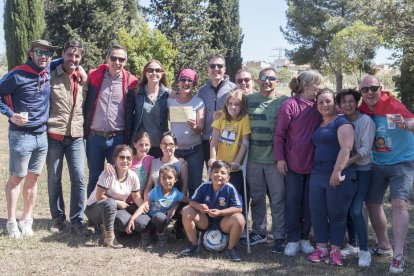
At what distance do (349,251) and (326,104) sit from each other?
1662mm

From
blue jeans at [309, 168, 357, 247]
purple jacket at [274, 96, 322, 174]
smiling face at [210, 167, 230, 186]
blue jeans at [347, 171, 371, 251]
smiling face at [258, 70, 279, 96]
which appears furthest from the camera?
smiling face at [258, 70, 279, 96]

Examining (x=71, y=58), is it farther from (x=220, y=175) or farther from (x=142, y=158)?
(x=220, y=175)

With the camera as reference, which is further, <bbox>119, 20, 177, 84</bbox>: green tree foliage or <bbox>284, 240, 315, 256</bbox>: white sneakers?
<bbox>119, 20, 177, 84</bbox>: green tree foliage

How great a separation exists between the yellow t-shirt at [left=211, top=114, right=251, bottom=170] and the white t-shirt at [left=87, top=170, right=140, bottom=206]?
1037mm

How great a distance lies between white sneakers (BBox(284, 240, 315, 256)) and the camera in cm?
496

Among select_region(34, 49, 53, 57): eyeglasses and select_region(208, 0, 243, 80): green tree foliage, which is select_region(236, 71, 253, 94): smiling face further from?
select_region(208, 0, 243, 80): green tree foliage

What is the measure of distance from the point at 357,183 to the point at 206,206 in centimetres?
158

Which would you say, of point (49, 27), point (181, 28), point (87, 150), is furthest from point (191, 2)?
point (87, 150)

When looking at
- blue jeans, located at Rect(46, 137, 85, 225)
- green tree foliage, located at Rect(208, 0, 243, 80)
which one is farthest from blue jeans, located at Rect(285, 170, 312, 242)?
green tree foliage, located at Rect(208, 0, 243, 80)

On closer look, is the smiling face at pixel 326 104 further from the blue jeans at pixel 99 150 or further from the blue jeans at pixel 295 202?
the blue jeans at pixel 99 150

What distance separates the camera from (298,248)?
507 cm

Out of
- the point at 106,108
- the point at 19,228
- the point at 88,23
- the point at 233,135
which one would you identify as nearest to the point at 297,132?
the point at 233,135

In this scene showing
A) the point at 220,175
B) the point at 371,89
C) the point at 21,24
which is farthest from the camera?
the point at 21,24

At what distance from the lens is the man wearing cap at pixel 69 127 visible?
17.7 ft
